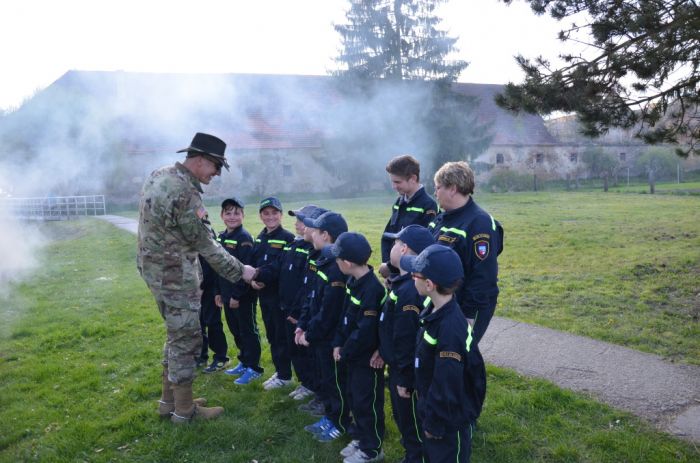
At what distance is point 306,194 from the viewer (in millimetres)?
29891

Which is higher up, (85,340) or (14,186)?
(14,186)

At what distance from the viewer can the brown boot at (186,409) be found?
13.7 ft

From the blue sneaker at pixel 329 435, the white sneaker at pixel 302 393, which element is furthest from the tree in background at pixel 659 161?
the blue sneaker at pixel 329 435

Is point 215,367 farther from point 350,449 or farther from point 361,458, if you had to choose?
point 361,458

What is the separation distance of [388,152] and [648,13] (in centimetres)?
2104

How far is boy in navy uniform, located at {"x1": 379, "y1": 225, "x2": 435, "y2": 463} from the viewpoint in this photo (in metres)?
3.17

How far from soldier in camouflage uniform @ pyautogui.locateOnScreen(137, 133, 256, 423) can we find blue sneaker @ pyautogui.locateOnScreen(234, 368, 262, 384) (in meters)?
0.72

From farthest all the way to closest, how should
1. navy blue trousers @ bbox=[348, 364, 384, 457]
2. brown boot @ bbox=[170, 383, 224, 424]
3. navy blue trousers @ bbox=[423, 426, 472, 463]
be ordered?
brown boot @ bbox=[170, 383, 224, 424] < navy blue trousers @ bbox=[348, 364, 384, 457] < navy blue trousers @ bbox=[423, 426, 472, 463]

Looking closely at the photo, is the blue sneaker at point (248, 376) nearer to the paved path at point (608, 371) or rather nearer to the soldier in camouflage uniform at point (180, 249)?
the soldier in camouflage uniform at point (180, 249)

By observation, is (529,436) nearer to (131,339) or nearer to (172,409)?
(172,409)

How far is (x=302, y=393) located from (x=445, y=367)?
87.6 inches

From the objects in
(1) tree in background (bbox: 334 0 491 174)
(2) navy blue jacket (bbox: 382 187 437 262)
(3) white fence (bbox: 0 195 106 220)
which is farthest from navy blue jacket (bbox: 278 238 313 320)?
(1) tree in background (bbox: 334 0 491 174)

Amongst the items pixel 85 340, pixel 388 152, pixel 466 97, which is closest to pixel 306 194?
pixel 388 152

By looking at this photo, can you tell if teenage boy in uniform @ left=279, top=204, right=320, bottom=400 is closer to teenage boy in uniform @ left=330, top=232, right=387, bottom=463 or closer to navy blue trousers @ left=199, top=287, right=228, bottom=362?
teenage boy in uniform @ left=330, top=232, right=387, bottom=463
